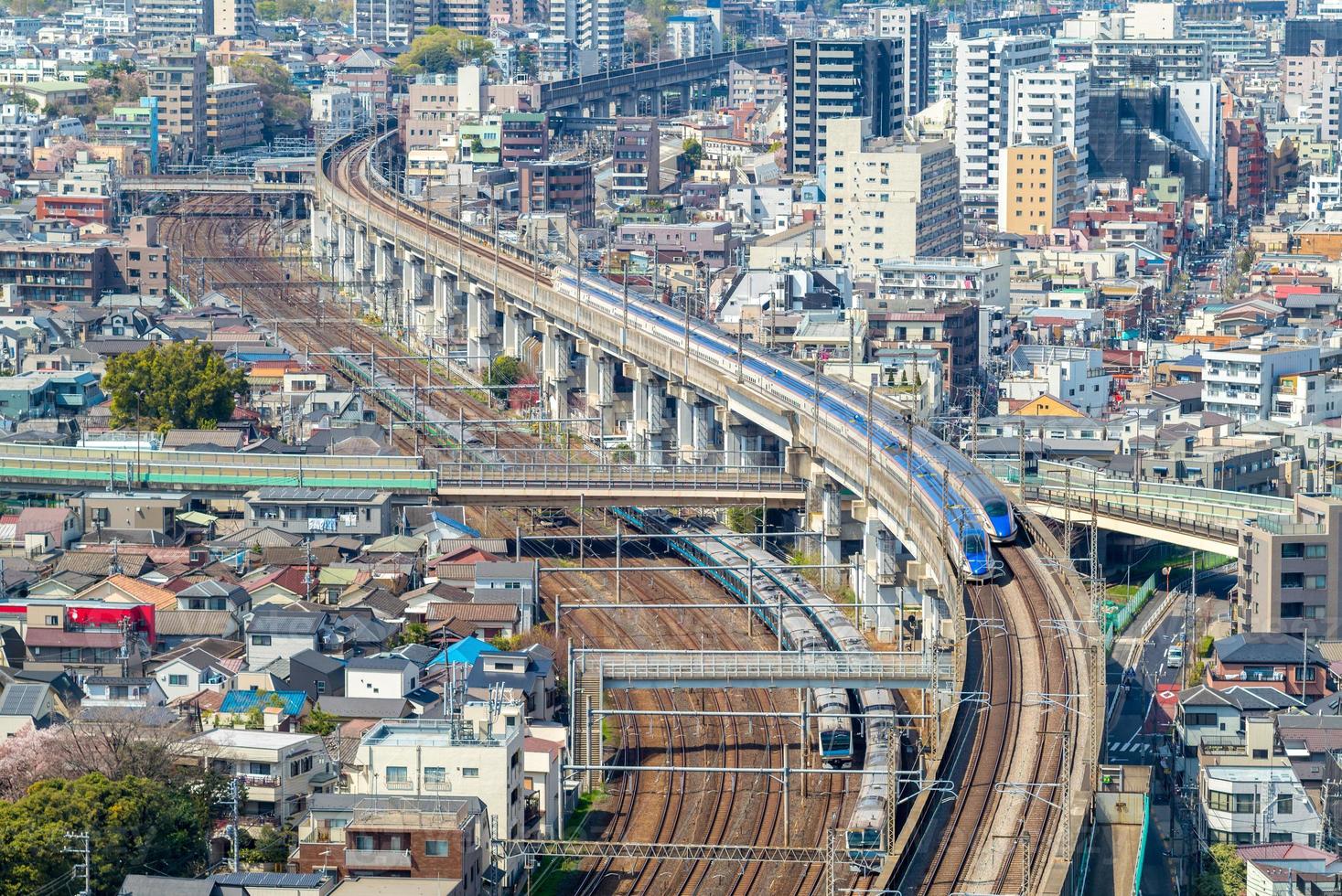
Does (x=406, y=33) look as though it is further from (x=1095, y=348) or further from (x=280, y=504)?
(x=280, y=504)

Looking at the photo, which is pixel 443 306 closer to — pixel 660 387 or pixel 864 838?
pixel 660 387

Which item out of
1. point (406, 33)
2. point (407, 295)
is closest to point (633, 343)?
point (407, 295)

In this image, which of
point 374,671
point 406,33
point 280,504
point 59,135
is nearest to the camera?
point 374,671

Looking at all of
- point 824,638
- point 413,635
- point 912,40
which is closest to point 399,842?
point 413,635

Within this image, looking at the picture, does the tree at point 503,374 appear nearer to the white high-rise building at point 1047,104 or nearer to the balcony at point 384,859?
the balcony at point 384,859

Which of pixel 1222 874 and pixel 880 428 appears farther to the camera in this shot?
pixel 880 428
